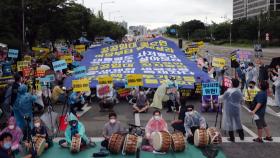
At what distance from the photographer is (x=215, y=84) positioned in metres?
17.7

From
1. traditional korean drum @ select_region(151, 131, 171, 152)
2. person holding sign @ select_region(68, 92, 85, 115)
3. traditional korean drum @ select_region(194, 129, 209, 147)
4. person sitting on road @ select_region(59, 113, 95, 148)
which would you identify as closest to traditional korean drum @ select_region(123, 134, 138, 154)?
traditional korean drum @ select_region(151, 131, 171, 152)

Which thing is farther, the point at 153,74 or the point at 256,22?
the point at 256,22

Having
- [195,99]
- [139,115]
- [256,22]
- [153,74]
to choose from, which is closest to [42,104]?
[139,115]

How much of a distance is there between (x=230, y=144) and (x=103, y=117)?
6088mm

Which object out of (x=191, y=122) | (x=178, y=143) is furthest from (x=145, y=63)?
(x=178, y=143)

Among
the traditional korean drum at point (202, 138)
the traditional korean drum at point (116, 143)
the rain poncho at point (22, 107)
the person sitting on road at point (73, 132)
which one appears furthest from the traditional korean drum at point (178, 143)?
the rain poncho at point (22, 107)

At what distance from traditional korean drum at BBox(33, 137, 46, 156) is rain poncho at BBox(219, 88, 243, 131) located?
5071 mm

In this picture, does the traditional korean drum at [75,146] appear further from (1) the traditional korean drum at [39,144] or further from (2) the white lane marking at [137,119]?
(2) the white lane marking at [137,119]

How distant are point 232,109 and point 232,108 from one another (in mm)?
30

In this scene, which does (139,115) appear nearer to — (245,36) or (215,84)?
(215,84)

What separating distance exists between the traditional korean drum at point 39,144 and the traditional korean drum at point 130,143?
2.15 meters

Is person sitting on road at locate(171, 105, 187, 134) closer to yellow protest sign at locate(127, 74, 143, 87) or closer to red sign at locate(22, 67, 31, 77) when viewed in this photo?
yellow protest sign at locate(127, 74, 143, 87)

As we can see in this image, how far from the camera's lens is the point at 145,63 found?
2361cm

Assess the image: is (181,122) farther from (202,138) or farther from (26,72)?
(26,72)
